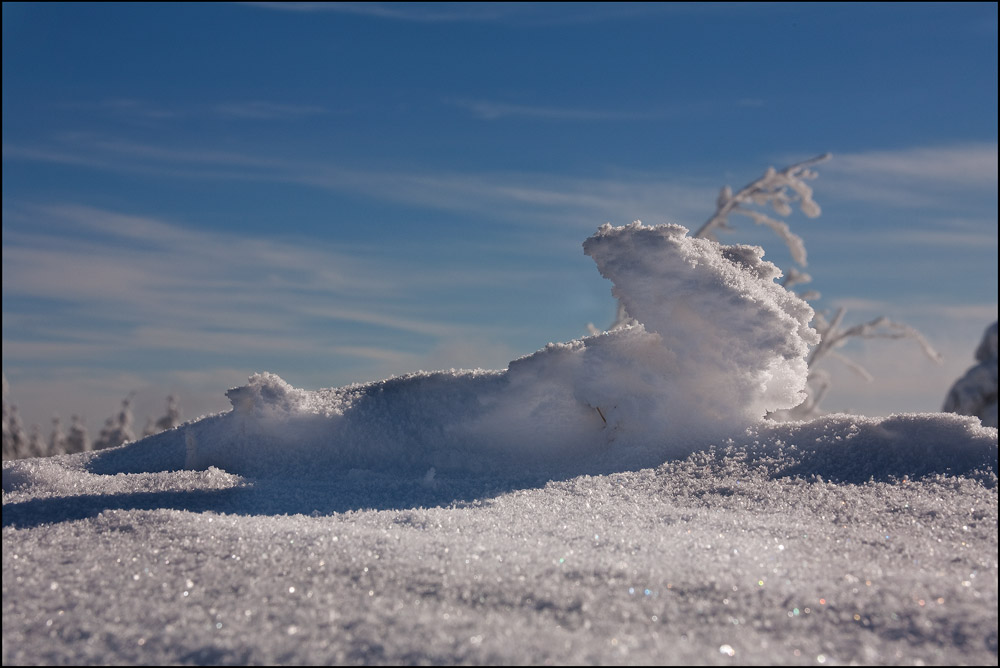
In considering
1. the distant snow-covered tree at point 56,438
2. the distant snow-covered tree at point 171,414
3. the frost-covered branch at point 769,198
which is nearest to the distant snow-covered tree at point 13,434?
the distant snow-covered tree at point 56,438

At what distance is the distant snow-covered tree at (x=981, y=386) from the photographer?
1357 centimetres

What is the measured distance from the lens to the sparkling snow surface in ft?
5.45

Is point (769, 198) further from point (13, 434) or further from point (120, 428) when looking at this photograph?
point (13, 434)

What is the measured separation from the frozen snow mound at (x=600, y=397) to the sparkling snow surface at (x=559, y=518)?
0.01 metres

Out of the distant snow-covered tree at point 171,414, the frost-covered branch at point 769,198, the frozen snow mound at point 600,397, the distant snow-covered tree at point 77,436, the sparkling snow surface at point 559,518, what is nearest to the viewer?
the sparkling snow surface at point 559,518

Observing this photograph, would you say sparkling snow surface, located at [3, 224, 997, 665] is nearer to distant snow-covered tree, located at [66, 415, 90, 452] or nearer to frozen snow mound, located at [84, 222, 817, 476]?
frozen snow mound, located at [84, 222, 817, 476]

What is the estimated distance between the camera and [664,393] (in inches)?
143

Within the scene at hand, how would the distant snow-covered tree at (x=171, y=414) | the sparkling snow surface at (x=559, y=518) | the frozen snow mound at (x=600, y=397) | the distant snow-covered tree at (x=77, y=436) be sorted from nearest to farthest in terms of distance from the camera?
1. the sparkling snow surface at (x=559, y=518)
2. the frozen snow mound at (x=600, y=397)
3. the distant snow-covered tree at (x=171, y=414)
4. the distant snow-covered tree at (x=77, y=436)

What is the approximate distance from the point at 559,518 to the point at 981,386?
14.2 m

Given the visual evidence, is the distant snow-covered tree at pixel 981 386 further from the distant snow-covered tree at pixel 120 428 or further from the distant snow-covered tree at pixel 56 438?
the distant snow-covered tree at pixel 56 438

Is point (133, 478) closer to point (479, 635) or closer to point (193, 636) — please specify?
point (193, 636)

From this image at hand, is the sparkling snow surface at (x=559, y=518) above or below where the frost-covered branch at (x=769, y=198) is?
below

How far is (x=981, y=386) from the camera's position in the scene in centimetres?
1372

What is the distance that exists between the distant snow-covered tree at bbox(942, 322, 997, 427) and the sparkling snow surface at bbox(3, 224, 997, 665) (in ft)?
40.7
